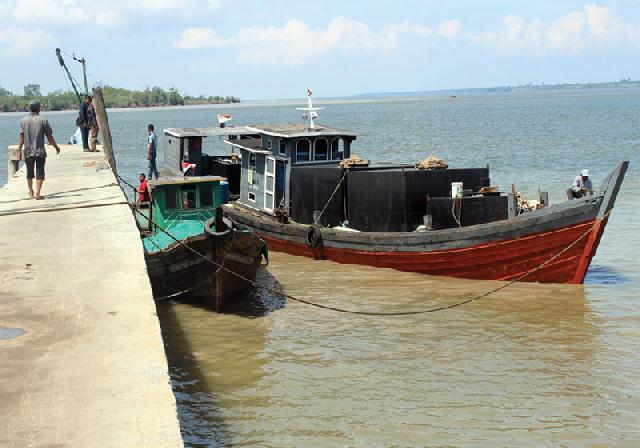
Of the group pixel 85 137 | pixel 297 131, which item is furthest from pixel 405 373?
pixel 85 137

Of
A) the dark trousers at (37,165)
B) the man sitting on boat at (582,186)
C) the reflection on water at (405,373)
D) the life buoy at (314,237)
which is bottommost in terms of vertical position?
the reflection on water at (405,373)

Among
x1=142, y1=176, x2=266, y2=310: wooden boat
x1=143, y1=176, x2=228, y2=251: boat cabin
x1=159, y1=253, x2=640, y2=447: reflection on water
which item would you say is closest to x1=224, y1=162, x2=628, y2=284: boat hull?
x1=159, y1=253, x2=640, y2=447: reflection on water

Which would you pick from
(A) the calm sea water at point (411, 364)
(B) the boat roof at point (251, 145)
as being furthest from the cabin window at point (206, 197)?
(B) the boat roof at point (251, 145)

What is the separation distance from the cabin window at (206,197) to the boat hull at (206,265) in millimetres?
2503

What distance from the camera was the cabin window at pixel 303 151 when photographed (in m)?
19.6

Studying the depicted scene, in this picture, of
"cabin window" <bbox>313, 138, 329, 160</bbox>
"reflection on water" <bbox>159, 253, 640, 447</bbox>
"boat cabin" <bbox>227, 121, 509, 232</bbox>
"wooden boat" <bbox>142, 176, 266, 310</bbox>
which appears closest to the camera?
"reflection on water" <bbox>159, 253, 640, 447</bbox>

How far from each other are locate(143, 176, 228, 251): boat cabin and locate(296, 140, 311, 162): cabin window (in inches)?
132

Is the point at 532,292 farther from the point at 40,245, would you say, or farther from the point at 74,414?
the point at 74,414

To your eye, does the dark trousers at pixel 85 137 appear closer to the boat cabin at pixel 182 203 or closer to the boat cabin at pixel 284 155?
the boat cabin at pixel 284 155

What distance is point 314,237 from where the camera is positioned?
61.0ft

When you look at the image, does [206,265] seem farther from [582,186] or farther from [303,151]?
[582,186]

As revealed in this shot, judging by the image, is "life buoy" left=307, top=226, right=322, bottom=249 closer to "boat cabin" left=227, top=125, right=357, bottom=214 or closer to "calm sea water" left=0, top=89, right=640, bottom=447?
"calm sea water" left=0, top=89, right=640, bottom=447

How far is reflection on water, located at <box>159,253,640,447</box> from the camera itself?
30.5 feet

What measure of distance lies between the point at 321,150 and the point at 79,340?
13.3 meters
